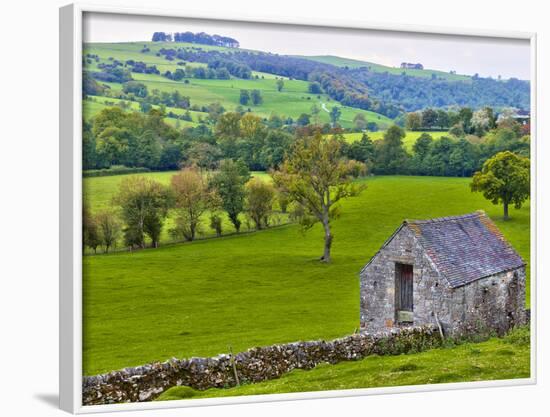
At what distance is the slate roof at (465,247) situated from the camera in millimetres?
24875

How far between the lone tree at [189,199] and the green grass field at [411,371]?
121 inches

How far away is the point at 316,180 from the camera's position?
2431 centimetres

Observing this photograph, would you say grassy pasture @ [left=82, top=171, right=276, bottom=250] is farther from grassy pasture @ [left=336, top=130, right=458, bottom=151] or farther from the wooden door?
the wooden door

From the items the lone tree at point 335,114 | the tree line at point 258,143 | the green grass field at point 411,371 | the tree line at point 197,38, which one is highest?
the tree line at point 197,38

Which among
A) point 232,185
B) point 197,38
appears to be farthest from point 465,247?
point 197,38

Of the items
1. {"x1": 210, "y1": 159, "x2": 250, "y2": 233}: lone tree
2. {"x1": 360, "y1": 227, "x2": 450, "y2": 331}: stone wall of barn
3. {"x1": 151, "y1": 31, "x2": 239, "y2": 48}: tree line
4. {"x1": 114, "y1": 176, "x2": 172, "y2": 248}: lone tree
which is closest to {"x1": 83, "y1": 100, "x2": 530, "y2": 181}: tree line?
{"x1": 210, "y1": 159, "x2": 250, "y2": 233}: lone tree

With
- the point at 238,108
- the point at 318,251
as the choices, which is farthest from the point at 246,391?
the point at 238,108

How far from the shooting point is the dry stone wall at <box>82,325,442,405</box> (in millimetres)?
21719

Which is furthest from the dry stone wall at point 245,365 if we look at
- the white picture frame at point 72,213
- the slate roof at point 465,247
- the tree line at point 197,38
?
the tree line at point 197,38

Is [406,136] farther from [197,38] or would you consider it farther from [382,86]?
[197,38]

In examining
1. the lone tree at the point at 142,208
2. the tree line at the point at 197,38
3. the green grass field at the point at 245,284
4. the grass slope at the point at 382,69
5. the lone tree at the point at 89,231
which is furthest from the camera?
the grass slope at the point at 382,69

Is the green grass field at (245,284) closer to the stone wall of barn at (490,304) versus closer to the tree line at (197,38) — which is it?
the stone wall of barn at (490,304)

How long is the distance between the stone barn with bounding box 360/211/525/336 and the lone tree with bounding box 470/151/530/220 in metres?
1.17

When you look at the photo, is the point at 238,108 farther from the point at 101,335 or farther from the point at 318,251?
the point at 101,335
